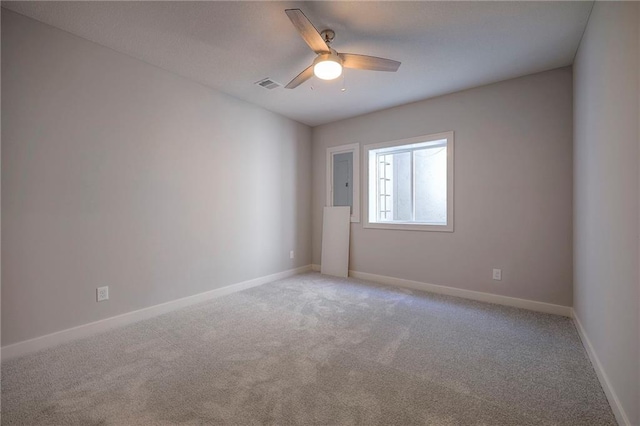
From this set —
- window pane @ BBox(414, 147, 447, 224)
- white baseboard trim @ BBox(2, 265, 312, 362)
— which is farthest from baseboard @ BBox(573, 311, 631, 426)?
white baseboard trim @ BBox(2, 265, 312, 362)

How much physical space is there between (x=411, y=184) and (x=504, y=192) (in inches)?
50.0

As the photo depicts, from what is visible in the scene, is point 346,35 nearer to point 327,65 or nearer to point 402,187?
point 327,65

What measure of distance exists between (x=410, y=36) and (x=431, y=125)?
1.58m

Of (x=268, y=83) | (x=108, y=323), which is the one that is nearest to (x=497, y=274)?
(x=268, y=83)

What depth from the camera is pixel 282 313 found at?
3002mm

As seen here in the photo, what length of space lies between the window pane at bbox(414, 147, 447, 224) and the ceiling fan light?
7.32 feet

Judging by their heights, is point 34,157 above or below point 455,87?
below

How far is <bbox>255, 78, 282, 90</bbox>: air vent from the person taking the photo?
3.28m

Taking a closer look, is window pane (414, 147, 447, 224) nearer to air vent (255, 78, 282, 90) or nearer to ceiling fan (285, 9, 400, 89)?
ceiling fan (285, 9, 400, 89)

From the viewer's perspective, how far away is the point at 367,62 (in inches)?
94.4

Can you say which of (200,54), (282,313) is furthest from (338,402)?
(200,54)

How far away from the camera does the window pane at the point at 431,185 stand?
4.00 metres

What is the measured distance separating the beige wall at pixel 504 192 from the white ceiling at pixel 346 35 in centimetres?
32

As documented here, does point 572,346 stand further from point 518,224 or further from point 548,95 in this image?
point 548,95
